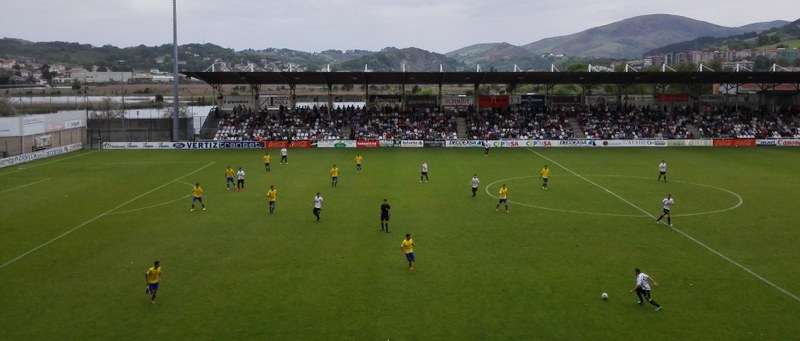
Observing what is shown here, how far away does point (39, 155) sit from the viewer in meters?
51.1

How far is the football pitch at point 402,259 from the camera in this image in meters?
14.1

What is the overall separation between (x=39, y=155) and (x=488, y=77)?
4486 cm

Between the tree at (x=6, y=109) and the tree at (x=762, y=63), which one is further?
the tree at (x=762, y=63)

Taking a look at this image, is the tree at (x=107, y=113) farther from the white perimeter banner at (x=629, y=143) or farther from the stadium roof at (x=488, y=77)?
the white perimeter banner at (x=629, y=143)

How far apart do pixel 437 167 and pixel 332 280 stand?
27264 millimetres

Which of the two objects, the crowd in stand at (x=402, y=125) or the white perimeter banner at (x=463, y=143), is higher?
the crowd in stand at (x=402, y=125)

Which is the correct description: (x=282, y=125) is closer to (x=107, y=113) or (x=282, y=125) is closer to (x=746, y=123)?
(x=107, y=113)

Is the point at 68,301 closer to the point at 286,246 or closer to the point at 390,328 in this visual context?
the point at 286,246

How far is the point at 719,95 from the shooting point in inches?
2975

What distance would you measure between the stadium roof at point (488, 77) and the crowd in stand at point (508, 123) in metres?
4.06

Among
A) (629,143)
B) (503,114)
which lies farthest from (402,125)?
(629,143)

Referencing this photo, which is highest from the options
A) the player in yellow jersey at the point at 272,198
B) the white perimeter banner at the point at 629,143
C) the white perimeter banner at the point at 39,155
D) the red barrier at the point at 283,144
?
the white perimeter banner at the point at 629,143

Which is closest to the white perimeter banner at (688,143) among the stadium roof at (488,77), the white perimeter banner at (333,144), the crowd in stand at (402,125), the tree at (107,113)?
the stadium roof at (488,77)

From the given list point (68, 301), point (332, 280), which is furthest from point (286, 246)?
point (68, 301)
